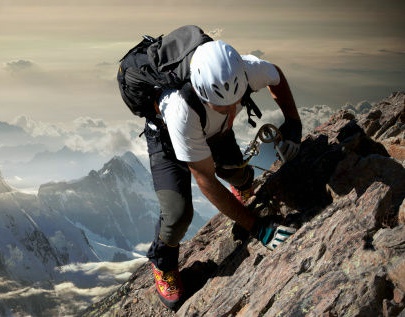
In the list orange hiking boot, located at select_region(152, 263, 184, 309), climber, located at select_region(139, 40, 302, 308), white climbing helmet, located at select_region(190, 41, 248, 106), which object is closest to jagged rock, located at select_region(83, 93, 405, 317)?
orange hiking boot, located at select_region(152, 263, 184, 309)

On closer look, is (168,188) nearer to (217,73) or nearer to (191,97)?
(191,97)

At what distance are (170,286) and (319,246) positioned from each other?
4.21 meters

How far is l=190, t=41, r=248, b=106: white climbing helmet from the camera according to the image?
716 centimetres

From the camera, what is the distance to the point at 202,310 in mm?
8977

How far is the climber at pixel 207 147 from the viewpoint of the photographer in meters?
7.31

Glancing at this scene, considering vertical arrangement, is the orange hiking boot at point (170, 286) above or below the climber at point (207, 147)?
below

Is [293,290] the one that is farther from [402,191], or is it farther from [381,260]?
[402,191]

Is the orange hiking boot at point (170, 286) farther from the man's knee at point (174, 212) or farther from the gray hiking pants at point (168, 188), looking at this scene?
the man's knee at point (174, 212)

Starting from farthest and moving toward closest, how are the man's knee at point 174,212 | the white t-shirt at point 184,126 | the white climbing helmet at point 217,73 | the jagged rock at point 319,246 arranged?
1. the man's knee at point 174,212
2. the white t-shirt at point 184,126
3. the white climbing helmet at point 217,73
4. the jagged rock at point 319,246

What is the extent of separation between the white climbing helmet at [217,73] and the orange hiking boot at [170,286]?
4.52 metres

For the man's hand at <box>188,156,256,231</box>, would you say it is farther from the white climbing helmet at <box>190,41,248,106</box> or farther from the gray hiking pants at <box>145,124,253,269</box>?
the white climbing helmet at <box>190,41,248,106</box>

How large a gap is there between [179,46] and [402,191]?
180 inches

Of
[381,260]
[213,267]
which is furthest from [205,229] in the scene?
[381,260]

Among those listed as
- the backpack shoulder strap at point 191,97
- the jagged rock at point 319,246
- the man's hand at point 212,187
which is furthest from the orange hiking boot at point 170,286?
the backpack shoulder strap at point 191,97
